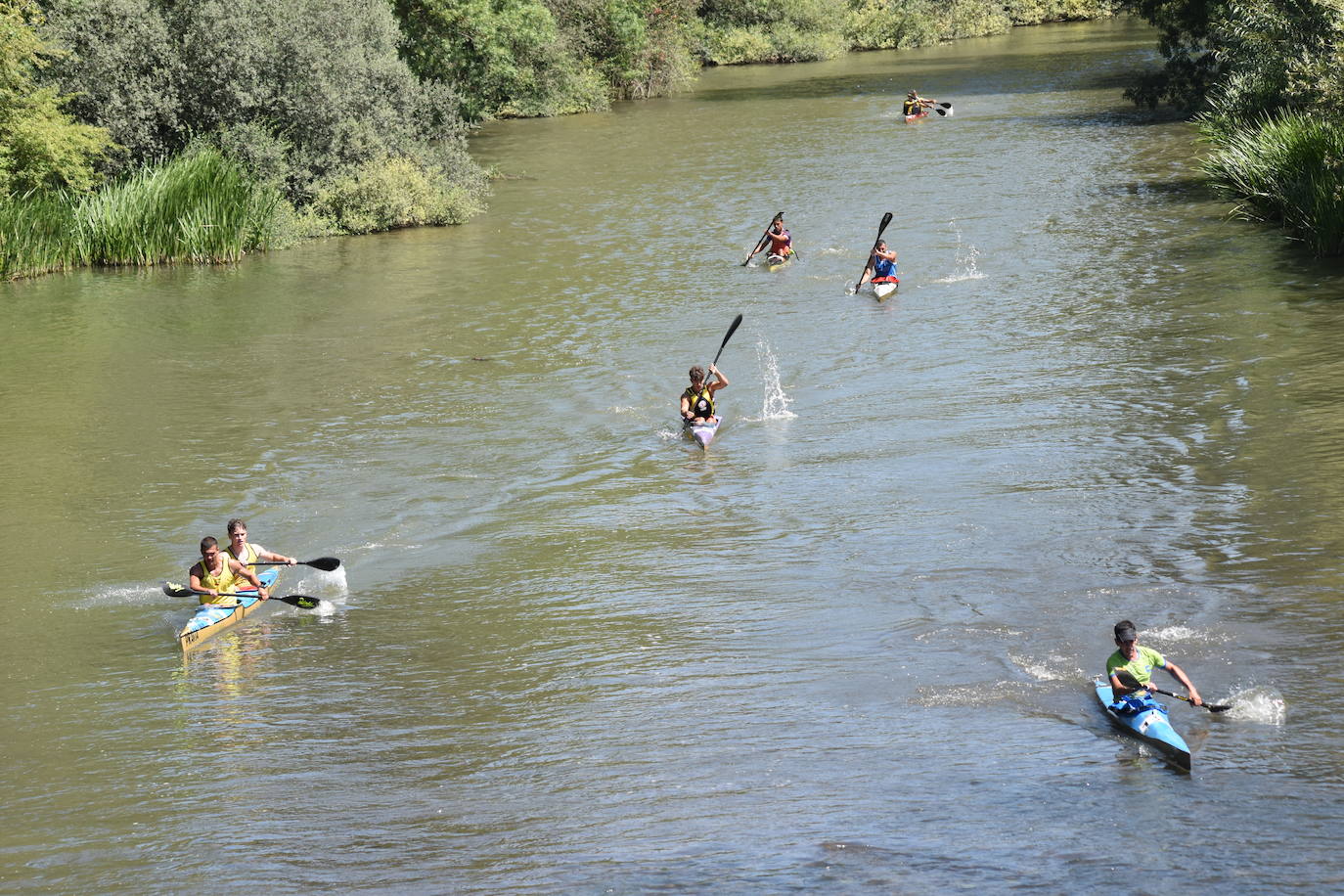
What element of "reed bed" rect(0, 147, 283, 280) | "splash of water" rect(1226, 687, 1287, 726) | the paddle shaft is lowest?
"splash of water" rect(1226, 687, 1287, 726)

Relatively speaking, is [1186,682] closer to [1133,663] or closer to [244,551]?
[1133,663]

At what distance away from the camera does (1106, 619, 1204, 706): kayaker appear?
9969 mm

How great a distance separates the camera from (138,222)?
2906cm

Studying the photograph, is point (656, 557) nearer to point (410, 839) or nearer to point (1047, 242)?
point (410, 839)

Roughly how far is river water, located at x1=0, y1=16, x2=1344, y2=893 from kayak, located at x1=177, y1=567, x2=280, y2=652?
171mm

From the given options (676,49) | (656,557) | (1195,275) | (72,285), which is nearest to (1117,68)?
(676,49)

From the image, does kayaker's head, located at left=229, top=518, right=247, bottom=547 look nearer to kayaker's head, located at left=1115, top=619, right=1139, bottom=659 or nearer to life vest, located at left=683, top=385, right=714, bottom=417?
life vest, located at left=683, top=385, right=714, bottom=417

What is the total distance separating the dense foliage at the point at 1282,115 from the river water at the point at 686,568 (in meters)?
0.89

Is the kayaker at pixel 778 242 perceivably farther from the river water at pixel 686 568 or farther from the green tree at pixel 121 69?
the green tree at pixel 121 69

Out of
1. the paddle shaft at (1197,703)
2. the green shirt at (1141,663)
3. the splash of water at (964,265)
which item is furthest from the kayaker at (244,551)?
the splash of water at (964,265)

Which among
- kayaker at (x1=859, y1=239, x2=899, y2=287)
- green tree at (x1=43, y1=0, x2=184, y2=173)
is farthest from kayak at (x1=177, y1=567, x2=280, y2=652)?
green tree at (x1=43, y1=0, x2=184, y2=173)

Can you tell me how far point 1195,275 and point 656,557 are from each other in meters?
14.0

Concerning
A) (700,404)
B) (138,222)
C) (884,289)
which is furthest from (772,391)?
(138,222)

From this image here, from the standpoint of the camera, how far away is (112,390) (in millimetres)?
21000
